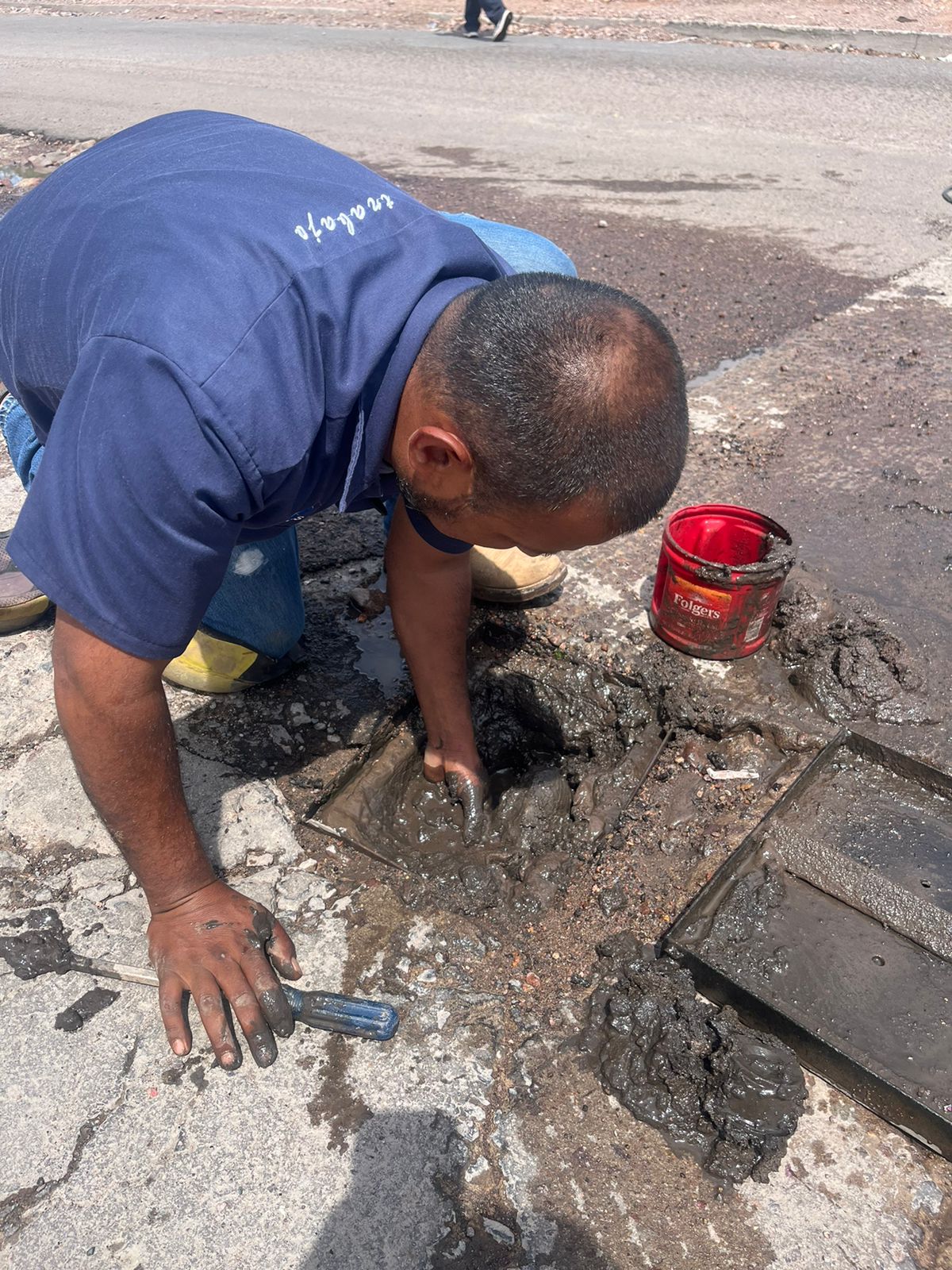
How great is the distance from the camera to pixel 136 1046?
1817mm

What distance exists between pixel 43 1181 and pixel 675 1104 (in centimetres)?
114

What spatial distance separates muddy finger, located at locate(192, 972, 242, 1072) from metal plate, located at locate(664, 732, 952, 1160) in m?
0.91

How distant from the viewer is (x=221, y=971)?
1.83m

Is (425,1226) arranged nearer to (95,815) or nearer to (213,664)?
(95,815)

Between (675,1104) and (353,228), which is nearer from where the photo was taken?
(353,228)

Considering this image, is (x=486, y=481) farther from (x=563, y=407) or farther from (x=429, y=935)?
(x=429, y=935)

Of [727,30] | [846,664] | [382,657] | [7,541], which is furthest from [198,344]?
[727,30]

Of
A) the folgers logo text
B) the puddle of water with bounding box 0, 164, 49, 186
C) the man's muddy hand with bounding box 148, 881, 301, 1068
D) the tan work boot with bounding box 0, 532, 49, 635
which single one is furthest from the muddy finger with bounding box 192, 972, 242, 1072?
the puddle of water with bounding box 0, 164, 49, 186

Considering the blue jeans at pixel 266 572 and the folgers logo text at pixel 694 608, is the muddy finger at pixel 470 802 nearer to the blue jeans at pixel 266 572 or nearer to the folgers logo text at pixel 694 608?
Result: the blue jeans at pixel 266 572

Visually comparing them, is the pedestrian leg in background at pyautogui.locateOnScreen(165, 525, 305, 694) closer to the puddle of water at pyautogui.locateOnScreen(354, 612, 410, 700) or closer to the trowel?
the puddle of water at pyautogui.locateOnScreen(354, 612, 410, 700)

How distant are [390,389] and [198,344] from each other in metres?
0.34

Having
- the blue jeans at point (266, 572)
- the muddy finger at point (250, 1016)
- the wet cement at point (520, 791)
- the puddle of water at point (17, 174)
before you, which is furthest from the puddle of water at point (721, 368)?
the puddle of water at point (17, 174)

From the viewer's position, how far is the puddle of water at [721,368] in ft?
13.2

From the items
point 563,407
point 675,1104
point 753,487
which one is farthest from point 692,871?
point 753,487
